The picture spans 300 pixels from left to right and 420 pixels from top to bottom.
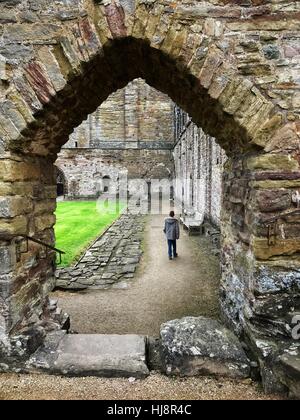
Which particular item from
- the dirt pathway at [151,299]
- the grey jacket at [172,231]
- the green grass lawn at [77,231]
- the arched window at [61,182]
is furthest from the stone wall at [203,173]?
the arched window at [61,182]

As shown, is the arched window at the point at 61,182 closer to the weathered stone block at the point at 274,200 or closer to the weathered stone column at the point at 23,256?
the weathered stone column at the point at 23,256

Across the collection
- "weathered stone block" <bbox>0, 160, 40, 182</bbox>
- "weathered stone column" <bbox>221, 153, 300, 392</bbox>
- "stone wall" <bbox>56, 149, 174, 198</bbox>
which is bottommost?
"weathered stone column" <bbox>221, 153, 300, 392</bbox>

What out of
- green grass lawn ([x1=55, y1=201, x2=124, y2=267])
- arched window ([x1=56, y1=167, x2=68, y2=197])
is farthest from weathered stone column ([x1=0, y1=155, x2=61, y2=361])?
arched window ([x1=56, y1=167, x2=68, y2=197])

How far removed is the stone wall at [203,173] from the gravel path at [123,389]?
6341mm

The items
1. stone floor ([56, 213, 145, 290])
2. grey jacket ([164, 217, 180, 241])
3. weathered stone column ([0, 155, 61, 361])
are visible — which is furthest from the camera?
grey jacket ([164, 217, 180, 241])

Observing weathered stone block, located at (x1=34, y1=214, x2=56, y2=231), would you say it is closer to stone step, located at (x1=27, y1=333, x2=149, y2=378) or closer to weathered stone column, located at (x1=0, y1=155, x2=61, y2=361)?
weathered stone column, located at (x1=0, y1=155, x2=61, y2=361)

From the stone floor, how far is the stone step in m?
3.80

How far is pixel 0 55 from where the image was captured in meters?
3.22

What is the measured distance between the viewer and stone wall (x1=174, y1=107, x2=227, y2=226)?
38.2 ft

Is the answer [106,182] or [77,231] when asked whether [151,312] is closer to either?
[77,231]

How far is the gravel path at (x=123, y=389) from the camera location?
9.58 feet

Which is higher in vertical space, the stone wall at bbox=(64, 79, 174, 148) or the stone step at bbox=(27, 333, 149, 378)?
the stone wall at bbox=(64, 79, 174, 148)

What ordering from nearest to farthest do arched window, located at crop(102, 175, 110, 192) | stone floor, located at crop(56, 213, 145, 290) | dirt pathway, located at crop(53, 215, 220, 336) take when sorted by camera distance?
dirt pathway, located at crop(53, 215, 220, 336)
stone floor, located at crop(56, 213, 145, 290)
arched window, located at crop(102, 175, 110, 192)

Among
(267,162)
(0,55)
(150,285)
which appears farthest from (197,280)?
(0,55)
